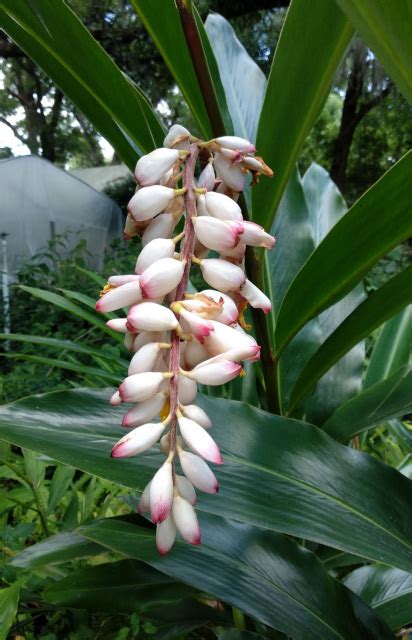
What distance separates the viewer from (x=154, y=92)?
5.28 meters

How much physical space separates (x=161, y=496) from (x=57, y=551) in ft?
1.33

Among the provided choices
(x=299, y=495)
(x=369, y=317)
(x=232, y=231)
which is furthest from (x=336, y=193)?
(x=232, y=231)

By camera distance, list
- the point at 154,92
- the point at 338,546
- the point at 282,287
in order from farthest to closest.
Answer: the point at 154,92
the point at 282,287
the point at 338,546

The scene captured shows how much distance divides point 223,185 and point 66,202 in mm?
4894

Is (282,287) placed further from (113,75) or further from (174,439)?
(174,439)

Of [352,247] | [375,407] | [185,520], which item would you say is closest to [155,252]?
[185,520]

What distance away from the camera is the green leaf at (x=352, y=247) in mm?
408

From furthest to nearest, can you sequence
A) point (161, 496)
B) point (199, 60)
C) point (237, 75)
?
1. point (237, 75)
2. point (199, 60)
3. point (161, 496)

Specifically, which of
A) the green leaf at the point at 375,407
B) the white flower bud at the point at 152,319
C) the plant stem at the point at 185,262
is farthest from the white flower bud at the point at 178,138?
the green leaf at the point at 375,407

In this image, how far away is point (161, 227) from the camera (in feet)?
0.95

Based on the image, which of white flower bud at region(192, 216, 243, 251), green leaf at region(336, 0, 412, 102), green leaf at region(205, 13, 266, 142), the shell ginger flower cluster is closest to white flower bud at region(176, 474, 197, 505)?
the shell ginger flower cluster

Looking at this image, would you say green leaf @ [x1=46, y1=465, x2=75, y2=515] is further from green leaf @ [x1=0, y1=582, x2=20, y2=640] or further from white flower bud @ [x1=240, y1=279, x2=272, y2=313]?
white flower bud @ [x1=240, y1=279, x2=272, y2=313]

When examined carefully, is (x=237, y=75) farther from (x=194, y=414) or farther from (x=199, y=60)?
(x=194, y=414)

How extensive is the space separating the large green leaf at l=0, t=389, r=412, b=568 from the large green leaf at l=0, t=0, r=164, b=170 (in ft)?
0.77
